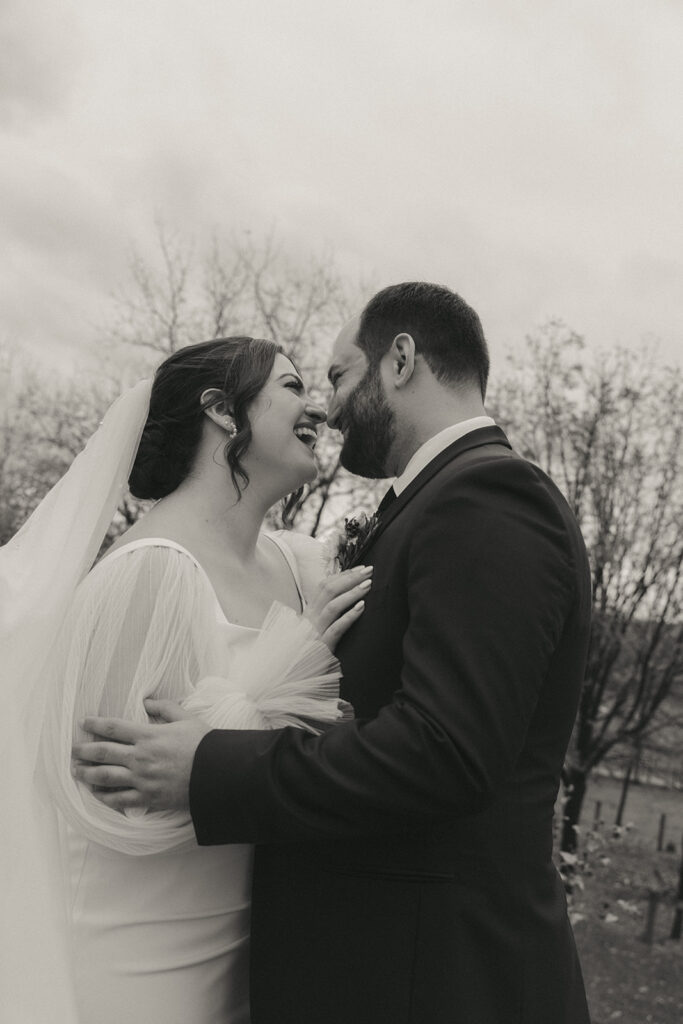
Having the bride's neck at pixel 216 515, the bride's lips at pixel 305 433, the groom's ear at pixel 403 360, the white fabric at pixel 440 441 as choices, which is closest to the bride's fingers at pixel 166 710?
the bride's neck at pixel 216 515

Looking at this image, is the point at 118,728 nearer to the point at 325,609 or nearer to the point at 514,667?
the point at 325,609

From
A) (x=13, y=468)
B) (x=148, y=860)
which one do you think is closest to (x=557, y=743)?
(x=148, y=860)

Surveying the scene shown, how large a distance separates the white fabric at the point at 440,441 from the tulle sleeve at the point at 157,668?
529mm

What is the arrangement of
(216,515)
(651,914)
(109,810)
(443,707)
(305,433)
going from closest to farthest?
(443,707) < (109,810) < (216,515) < (305,433) < (651,914)

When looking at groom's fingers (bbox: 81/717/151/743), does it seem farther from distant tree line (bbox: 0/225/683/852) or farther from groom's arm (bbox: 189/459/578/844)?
distant tree line (bbox: 0/225/683/852)

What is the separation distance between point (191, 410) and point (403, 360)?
3.30ft

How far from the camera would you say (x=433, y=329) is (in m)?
2.60

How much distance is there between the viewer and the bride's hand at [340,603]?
91.8 inches

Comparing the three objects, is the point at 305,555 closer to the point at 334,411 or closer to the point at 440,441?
the point at 334,411

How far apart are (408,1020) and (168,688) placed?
108 centimetres

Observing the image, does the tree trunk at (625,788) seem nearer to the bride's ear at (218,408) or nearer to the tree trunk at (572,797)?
the tree trunk at (572,797)

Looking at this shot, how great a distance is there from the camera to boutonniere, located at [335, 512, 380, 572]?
8.30 ft

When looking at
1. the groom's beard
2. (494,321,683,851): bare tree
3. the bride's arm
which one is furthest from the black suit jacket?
A: (494,321,683,851): bare tree

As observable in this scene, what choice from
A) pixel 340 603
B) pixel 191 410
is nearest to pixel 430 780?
pixel 340 603
